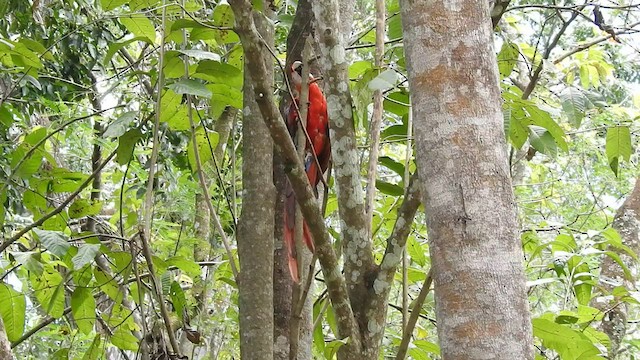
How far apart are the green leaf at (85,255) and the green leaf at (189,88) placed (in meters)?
0.38

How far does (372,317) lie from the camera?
125 centimetres

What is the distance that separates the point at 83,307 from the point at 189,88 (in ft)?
2.58

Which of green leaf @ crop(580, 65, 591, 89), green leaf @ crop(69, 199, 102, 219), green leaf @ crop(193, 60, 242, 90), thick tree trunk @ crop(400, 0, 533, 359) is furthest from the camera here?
green leaf @ crop(580, 65, 591, 89)

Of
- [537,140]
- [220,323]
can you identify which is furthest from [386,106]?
[220,323]

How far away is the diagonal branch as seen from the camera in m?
1.05

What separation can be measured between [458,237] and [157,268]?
3.45 feet

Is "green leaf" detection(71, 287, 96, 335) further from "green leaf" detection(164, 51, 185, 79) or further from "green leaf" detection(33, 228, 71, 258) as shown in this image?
"green leaf" detection(164, 51, 185, 79)

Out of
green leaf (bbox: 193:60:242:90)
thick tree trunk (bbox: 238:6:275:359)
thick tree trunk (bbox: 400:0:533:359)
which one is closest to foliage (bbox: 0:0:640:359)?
green leaf (bbox: 193:60:242:90)

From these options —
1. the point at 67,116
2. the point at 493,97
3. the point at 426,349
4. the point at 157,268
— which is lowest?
the point at 426,349

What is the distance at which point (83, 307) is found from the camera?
6.00 feet

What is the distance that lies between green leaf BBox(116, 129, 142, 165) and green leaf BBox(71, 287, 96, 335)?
353 millimetres

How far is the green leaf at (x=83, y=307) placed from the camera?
1739 mm

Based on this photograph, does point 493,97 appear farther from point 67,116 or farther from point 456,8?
point 67,116

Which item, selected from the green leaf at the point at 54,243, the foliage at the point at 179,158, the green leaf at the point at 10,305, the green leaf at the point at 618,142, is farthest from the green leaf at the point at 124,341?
the green leaf at the point at 618,142
